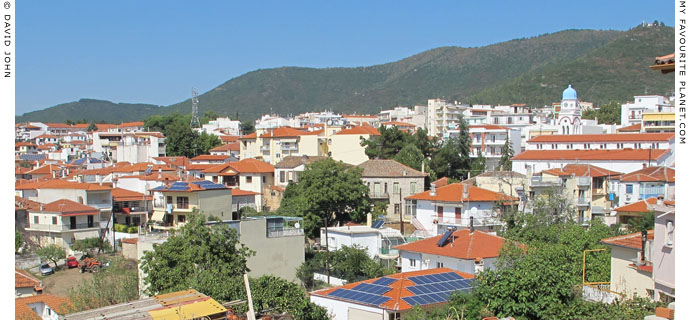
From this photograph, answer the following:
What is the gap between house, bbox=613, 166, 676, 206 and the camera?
3456 centimetres

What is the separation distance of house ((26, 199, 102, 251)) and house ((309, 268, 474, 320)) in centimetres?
2704

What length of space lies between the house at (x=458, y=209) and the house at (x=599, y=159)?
25.4 ft

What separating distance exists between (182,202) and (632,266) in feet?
89.5

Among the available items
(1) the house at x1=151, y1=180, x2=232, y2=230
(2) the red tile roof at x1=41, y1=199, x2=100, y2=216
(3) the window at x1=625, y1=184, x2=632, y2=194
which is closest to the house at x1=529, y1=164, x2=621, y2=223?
(3) the window at x1=625, y1=184, x2=632, y2=194

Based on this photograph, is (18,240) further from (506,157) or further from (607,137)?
(607,137)

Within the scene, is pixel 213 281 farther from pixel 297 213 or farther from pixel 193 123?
pixel 193 123

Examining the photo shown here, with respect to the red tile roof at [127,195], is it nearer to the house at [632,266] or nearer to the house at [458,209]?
the house at [458,209]

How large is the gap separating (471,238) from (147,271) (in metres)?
12.1

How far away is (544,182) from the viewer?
37875mm

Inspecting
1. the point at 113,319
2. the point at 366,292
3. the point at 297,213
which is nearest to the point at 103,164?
the point at 297,213

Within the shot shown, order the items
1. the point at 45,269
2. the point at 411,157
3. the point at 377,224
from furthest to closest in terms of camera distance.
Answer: the point at 411,157 → the point at 377,224 → the point at 45,269

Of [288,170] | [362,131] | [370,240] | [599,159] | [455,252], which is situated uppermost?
[362,131]

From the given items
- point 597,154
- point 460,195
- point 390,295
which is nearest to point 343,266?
point 460,195

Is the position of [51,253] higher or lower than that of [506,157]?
lower
